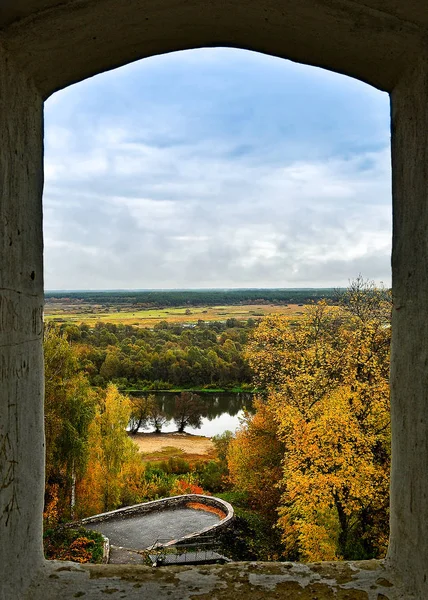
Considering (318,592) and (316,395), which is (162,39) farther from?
(316,395)

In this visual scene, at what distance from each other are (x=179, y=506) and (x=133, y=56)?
61.8 ft

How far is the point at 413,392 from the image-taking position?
1.70 m

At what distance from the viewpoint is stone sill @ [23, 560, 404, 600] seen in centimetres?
159

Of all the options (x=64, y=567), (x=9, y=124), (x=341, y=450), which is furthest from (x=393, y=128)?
(x=341, y=450)

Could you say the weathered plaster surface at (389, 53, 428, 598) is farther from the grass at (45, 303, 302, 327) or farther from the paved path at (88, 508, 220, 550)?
the grass at (45, 303, 302, 327)

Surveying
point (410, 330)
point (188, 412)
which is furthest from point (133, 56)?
point (188, 412)

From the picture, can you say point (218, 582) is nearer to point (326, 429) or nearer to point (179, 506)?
point (326, 429)

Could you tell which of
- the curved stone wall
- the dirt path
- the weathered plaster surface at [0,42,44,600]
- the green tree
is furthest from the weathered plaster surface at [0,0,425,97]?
the green tree

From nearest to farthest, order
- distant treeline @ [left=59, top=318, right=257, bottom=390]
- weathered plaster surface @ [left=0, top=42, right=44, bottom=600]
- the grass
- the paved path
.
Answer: weathered plaster surface @ [left=0, top=42, right=44, bottom=600] → the paved path → distant treeline @ [left=59, top=318, right=257, bottom=390] → the grass

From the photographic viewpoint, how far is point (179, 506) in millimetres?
18547

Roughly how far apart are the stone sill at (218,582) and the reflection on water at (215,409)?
31390 millimetres

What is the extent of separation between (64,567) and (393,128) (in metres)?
2.04

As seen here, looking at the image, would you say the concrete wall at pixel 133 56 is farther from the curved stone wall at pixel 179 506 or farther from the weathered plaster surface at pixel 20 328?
the curved stone wall at pixel 179 506

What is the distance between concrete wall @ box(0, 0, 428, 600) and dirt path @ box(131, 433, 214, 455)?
26.0m
